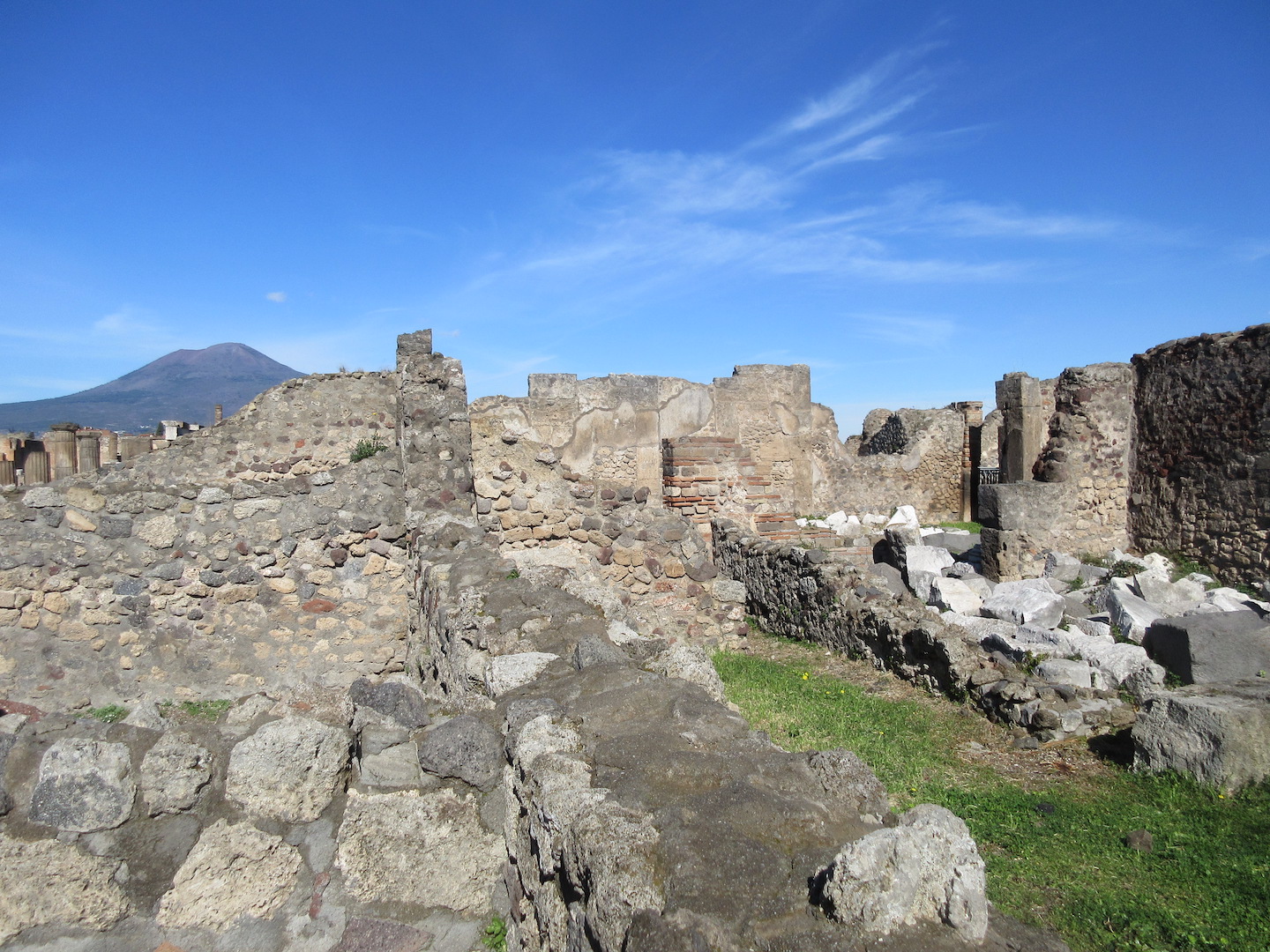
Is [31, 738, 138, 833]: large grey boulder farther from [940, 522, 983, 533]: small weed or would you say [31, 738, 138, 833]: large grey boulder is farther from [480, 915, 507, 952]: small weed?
[940, 522, 983, 533]: small weed

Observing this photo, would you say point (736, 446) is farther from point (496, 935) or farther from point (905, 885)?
point (905, 885)

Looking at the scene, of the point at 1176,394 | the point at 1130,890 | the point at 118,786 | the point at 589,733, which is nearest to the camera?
the point at 118,786

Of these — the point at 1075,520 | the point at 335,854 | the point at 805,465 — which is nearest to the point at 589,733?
the point at 335,854

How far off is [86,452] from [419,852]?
80.8 ft

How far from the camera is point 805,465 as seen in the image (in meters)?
16.0

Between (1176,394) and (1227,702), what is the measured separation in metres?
7.58

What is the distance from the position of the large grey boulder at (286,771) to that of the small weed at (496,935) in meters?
0.59

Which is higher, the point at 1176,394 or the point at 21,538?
the point at 1176,394

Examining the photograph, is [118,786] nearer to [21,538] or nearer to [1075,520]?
[21,538]

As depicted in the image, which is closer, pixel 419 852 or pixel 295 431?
pixel 419 852

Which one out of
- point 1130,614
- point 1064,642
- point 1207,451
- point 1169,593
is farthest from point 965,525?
point 1064,642

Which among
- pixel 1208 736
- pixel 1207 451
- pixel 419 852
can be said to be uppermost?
pixel 1207 451

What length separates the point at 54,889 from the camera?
6.38 feet

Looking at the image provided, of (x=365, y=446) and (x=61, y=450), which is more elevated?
(x=61, y=450)
